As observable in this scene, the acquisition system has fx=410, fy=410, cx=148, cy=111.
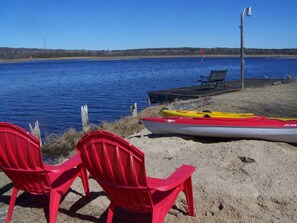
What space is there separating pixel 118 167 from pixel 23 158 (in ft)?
4.18

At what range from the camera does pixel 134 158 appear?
3.78 m

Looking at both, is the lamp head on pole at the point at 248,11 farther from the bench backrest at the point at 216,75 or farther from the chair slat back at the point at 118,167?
the chair slat back at the point at 118,167

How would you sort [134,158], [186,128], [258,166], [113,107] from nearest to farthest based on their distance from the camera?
1. [134,158]
2. [258,166]
3. [186,128]
4. [113,107]

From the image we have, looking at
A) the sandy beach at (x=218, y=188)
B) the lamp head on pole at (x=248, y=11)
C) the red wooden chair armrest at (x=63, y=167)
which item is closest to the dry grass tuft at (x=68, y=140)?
the sandy beach at (x=218, y=188)

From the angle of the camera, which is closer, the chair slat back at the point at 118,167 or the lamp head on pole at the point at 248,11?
the chair slat back at the point at 118,167

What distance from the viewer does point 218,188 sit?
5.22 metres

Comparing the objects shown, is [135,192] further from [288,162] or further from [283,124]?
[283,124]

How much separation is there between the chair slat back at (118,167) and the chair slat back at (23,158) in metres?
0.60

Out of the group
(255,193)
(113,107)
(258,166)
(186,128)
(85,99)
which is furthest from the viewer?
(85,99)

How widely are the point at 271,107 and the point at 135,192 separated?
10.3 meters

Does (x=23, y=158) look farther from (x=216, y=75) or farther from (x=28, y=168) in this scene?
(x=216, y=75)

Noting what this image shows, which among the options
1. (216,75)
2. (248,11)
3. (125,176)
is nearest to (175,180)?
(125,176)

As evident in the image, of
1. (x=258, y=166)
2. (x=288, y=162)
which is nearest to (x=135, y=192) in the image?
(x=258, y=166)

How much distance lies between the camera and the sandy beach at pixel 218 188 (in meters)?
4.72
